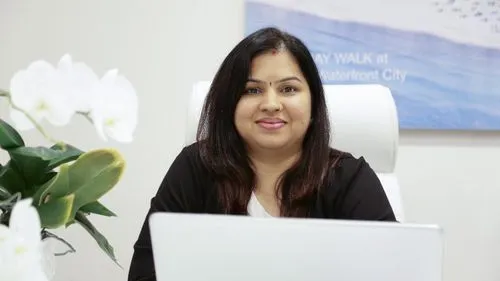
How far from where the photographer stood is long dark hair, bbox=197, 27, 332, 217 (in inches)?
50.3

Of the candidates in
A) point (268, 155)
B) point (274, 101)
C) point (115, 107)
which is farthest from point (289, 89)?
point (115, 107)

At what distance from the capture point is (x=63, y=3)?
201 cm

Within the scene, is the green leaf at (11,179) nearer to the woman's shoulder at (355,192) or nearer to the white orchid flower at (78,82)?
the white orchid flower at (78,82)

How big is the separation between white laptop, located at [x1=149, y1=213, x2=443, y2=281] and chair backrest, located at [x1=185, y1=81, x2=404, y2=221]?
2.71 feet

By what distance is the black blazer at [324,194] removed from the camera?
1.24 metres

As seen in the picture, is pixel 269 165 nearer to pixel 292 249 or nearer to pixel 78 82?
pixel 292 249

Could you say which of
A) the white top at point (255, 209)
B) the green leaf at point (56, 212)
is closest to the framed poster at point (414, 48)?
the white top at point (255, 209)

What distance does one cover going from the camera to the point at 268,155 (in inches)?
54.1

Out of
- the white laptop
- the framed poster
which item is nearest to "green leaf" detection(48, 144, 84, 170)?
the white laptop

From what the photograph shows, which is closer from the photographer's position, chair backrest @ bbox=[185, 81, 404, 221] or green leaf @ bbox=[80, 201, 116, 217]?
green leaf @ bbox=[80, 201, 116, 217]


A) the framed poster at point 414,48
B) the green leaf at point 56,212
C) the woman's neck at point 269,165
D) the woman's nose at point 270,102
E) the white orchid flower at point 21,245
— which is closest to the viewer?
the white orchid flower at point 21,245

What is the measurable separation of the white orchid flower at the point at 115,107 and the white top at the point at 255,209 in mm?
816

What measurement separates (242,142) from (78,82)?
0.92m

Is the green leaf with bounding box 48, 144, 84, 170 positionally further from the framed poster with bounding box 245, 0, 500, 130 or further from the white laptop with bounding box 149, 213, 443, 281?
the framed poster with bounding box 245, 0, 500, 130
